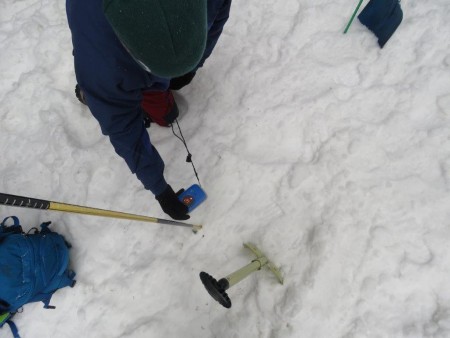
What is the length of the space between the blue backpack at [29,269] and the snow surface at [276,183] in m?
0.16

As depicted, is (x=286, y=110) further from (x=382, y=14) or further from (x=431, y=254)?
(x=431, y=254)

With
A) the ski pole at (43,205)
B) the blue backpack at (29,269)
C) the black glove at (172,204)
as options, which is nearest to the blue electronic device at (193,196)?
the black glove at (172,204)

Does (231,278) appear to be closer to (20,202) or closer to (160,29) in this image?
(20,202)

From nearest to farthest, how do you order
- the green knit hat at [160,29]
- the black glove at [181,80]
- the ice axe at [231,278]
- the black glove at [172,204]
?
1. the green knit hat at [160,29]
2. the ice axe at [231,278]
3. the black glove at [172,204]
4. the black glove at [181,80]

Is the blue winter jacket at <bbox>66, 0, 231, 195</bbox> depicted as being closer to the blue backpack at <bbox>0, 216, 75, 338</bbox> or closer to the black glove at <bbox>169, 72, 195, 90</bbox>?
the black glove at <bbox>169, 72, 195, 90</bbox>

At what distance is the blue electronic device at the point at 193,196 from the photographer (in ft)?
8.61

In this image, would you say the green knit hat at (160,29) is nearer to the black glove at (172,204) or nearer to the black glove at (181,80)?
the black glove at (172,204)

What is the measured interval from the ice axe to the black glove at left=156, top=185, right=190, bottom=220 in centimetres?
53

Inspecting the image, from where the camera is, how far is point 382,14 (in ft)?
9.52

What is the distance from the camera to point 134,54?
4.42ft

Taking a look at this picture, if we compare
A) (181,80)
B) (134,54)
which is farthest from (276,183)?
(134,54)

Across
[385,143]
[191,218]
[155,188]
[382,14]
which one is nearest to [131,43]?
[155,188]

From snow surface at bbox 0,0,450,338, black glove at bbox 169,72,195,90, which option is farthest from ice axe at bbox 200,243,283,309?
black glove at bbox 169,72,195,90

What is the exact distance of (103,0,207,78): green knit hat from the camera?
1214 mm
